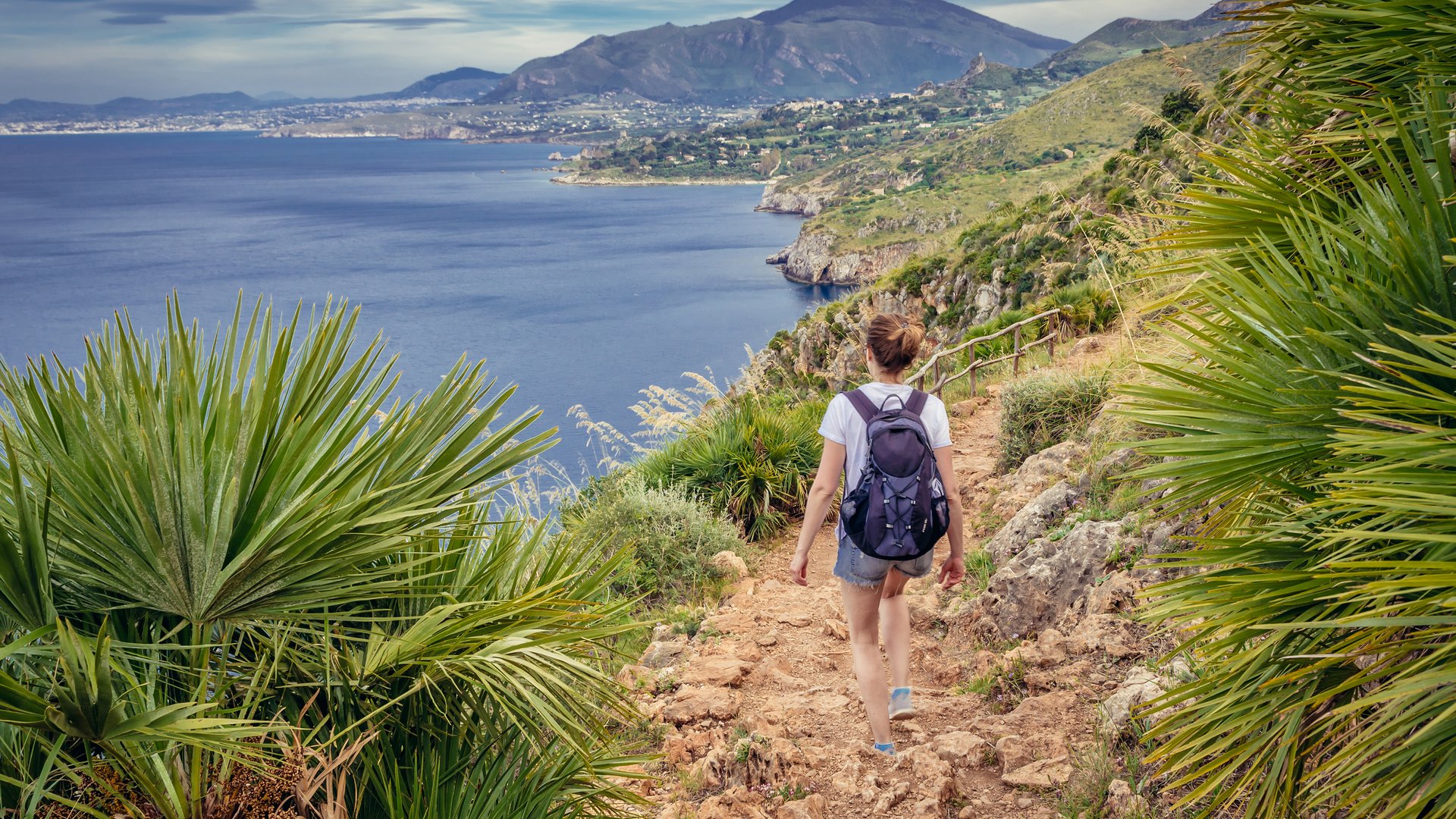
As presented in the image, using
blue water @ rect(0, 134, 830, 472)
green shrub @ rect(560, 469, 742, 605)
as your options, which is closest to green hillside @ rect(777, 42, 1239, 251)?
blue water @ rect(0, 134, 830, 472)

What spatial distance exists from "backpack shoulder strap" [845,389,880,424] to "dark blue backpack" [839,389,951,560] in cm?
2

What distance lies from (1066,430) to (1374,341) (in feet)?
17.6

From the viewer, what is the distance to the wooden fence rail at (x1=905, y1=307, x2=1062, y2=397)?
1047cm

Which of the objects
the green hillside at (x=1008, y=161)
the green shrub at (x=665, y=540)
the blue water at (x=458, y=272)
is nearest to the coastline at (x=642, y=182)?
the blue water at (x=458, y=272)

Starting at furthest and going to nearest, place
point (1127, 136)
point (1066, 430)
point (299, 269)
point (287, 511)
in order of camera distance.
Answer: point (299, 269)
point (1127, 136)
point (1066, 430)
point (287, 511)

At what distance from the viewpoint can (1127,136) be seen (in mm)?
71875

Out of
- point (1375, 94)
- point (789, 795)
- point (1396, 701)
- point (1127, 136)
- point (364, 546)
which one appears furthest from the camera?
point (1127, 136)

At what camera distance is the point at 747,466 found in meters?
8.48

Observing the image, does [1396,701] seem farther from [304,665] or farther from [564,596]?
[304,665]

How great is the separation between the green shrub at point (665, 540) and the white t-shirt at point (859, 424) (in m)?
3.52

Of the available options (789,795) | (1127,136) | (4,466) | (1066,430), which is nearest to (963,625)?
(789,795)

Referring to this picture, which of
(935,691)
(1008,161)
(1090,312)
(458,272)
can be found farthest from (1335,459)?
(1008,161)

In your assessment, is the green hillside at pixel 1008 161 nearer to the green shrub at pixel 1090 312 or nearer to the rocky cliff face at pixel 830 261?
the rocky cliff face at pixel 830 261

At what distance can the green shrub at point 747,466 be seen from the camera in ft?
27.4
